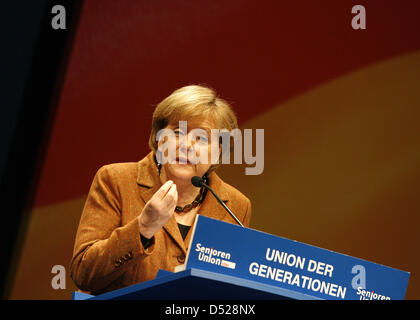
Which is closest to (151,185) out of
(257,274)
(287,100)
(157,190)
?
(157,190)

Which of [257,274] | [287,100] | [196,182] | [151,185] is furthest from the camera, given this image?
[287,100]

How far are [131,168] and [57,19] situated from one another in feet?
3.40

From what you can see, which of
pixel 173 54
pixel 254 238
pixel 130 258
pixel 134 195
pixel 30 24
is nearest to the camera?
pixel 254 238

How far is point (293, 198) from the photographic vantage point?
313cm

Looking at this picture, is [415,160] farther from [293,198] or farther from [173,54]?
[173,54]

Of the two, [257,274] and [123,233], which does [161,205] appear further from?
[257,274]

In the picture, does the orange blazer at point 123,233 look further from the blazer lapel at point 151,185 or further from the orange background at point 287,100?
the orange background at point 287,100

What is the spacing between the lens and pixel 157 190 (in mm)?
2082

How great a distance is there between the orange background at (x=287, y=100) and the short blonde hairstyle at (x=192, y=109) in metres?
0.95

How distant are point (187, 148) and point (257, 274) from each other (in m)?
0.72

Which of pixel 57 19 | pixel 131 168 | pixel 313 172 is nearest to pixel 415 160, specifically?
pixel 313 172

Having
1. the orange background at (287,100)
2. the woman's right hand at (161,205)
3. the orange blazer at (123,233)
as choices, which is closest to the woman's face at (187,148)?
the orange blazer at (123,233)

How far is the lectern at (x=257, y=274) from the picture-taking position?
4.01 ft

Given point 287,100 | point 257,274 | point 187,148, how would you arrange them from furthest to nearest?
point 287,100, point 187,148, point 257,274
